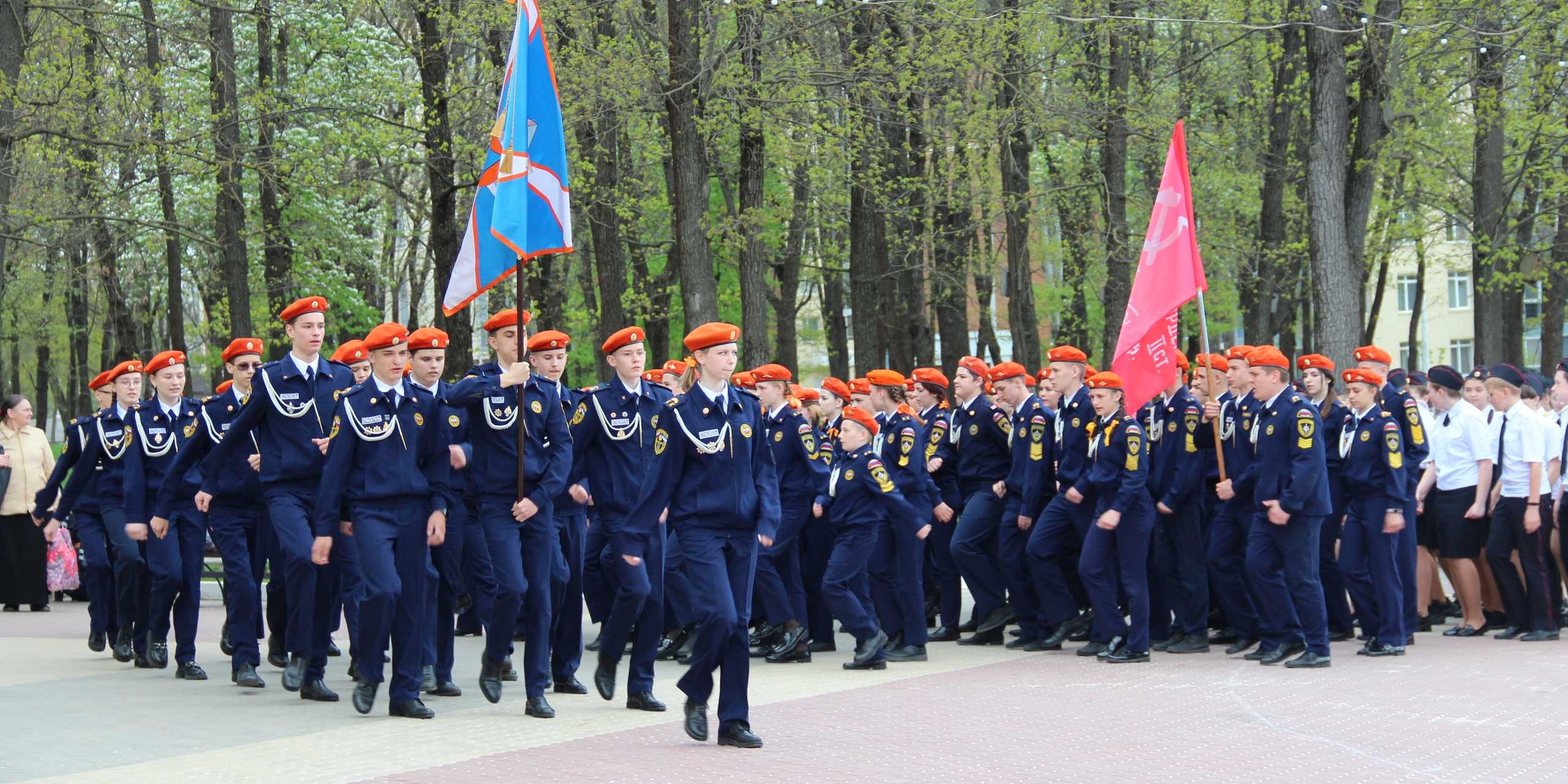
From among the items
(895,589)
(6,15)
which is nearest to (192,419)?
(895,589)

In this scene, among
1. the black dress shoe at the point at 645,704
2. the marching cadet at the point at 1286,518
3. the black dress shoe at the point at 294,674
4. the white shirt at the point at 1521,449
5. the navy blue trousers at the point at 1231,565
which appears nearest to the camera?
the black dress shoe at the point at 645,704

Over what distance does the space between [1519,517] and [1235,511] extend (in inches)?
101

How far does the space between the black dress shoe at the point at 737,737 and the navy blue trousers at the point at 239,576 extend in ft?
12.2

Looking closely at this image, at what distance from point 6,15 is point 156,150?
2510mm

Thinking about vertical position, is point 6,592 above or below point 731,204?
below

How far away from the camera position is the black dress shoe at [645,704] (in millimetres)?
9438

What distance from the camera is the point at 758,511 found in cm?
844

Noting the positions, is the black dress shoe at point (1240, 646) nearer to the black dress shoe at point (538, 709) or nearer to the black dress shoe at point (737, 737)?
the black dress shoe at point (737, 737)

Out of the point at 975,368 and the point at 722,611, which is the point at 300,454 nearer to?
the point at 722,611

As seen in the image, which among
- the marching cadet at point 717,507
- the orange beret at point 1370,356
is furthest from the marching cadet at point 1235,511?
the marching cadet at point 717,507

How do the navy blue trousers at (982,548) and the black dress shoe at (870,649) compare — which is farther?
the navy blue trousers at (982,548)

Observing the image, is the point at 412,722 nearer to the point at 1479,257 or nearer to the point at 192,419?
the point at 192,419

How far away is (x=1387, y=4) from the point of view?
69.1ft

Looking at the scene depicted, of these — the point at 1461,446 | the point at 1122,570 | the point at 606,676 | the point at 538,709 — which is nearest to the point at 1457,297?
the point at 1461,446
